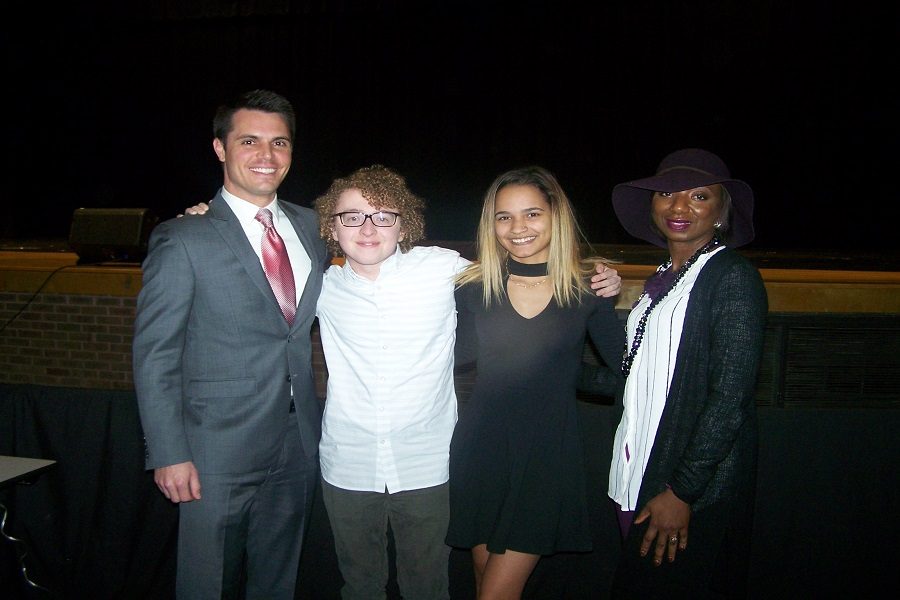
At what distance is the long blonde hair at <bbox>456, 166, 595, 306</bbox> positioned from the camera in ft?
5.82

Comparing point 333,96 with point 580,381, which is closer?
point 580,381

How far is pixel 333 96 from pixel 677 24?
3.23 metres

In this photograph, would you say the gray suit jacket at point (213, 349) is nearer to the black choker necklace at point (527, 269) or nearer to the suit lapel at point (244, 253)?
the suit lapel at point (244, 253)

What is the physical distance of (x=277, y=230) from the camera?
1944 mm

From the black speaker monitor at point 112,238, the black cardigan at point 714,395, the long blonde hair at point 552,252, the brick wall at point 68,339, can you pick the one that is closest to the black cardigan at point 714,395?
the black cardigan at point 714,395

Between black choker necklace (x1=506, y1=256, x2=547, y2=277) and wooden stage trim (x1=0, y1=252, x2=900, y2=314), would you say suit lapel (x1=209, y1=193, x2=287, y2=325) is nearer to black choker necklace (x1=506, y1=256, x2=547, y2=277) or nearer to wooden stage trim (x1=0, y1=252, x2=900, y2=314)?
black choker necklace (x1=506, y1=256, x2=547, y2=277)

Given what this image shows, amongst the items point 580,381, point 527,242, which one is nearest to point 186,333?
point 527,242

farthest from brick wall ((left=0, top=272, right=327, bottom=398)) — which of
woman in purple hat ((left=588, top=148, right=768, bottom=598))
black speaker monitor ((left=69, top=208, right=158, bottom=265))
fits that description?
woman in purple hat ((left=588, top=148, right=768, bottom=598))

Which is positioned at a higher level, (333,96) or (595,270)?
(333,96)

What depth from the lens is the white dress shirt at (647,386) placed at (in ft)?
5.32

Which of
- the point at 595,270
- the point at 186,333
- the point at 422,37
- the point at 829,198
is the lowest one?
the point at 186,333

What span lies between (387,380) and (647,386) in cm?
75

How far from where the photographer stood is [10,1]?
5863 mm

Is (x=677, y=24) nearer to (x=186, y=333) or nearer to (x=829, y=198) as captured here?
(x=829, y=198)
